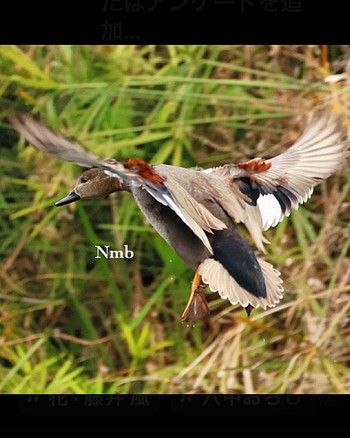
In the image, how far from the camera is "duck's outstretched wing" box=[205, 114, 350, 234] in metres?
2.73

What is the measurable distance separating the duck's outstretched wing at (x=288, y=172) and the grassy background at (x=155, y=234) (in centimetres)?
13

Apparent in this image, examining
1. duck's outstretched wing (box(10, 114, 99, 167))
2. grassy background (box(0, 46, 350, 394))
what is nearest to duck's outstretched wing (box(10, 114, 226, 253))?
duck's outstretched wing (box(10, 114, 99, 167))

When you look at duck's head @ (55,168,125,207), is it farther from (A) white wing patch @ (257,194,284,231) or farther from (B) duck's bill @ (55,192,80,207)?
(A) white wing patch @ (257,194,284,231)

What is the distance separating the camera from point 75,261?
9.80 feet

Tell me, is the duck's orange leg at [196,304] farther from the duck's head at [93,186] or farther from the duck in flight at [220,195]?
the duck's head at [93,186]

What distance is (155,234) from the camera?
9.64 feet

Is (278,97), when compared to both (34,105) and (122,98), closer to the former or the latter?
(122,98)

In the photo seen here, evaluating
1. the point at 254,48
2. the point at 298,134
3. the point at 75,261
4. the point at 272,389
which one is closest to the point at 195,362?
the point at 272,389

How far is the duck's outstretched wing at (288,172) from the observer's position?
107 inches

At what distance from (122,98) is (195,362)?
747 millimetres

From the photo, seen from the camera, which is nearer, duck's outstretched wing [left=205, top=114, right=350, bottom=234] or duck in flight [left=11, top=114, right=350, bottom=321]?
duck in flight [left=11, top=114, right=350, bottom=321]

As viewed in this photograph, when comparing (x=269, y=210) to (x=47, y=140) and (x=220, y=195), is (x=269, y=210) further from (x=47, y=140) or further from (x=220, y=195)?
(x=47, y=140)

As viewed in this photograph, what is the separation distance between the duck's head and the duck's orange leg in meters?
0.31

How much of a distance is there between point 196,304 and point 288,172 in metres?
0.42
